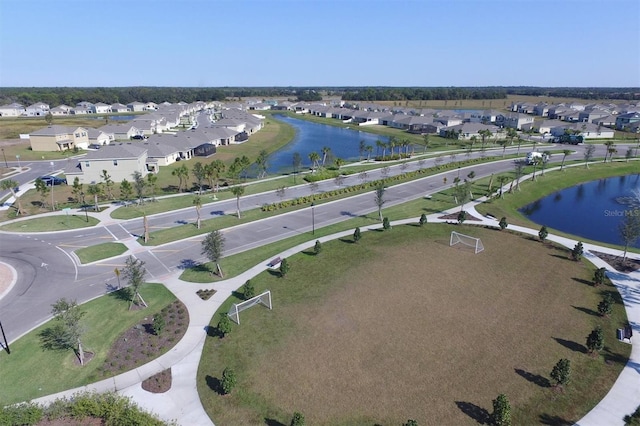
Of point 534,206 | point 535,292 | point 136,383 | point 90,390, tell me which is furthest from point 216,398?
point 534,206

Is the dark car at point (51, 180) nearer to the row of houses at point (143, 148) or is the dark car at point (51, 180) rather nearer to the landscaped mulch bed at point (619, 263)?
the row of houses at point (143, 148)

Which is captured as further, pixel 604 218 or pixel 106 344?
pixel 604 218

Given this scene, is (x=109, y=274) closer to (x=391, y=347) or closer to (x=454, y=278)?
(x=391, y=347)

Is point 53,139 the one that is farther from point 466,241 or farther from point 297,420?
→ point 297,420

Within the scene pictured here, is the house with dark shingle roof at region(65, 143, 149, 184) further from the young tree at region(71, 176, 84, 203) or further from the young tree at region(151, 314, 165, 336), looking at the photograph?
the young tree at region(151, 314, 165, 336)

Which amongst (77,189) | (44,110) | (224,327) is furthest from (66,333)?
(44,110)

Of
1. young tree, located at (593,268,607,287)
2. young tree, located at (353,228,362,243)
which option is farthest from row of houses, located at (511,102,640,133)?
young tree, located at (353,228,362,243)

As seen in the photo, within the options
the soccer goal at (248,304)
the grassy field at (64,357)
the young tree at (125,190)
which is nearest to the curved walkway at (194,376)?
the grassy field at (64,357)
